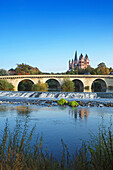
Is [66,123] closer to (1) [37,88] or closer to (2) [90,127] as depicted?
(2) [90,127]

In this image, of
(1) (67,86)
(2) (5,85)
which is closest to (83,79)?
(1) (67,86)

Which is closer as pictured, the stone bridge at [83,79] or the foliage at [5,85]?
the foliage at [5,85]

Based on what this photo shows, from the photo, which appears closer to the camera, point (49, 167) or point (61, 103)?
point (49, 167)

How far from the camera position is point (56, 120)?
13758mm

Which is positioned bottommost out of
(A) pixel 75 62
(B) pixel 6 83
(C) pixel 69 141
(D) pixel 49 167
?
(C) pixel 69 141

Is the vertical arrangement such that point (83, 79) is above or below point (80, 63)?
below

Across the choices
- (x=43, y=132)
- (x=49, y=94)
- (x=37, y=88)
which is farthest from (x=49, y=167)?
(x=37, y=88)

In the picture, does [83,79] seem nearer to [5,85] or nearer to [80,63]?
[5,85]

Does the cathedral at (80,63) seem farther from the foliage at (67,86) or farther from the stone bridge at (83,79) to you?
the foliage at (67,86)

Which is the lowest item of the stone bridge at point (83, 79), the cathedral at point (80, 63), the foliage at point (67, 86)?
the foliage at point (67, 86)

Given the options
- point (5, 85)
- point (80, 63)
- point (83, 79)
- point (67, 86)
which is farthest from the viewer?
point (80, 63)

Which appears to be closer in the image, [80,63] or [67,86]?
[67,86]

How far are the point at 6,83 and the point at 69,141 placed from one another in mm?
36098

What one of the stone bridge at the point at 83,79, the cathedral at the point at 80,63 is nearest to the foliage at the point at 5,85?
the stone bridge at the point at 83,79
